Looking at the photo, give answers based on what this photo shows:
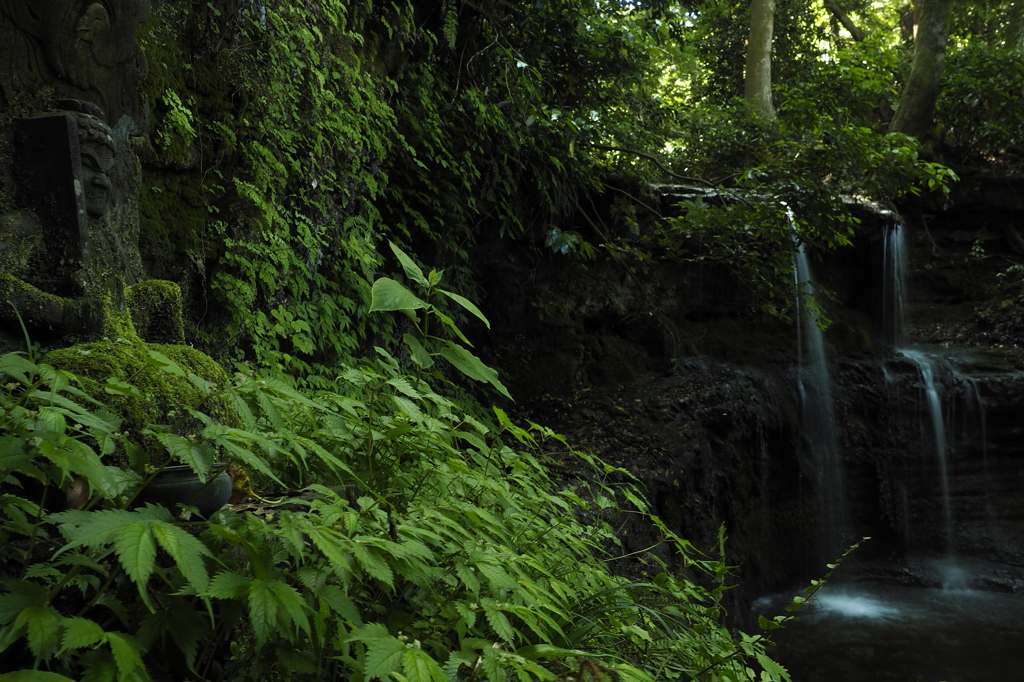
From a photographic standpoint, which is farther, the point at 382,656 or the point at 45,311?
the point at 45,311

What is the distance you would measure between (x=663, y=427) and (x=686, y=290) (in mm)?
2348

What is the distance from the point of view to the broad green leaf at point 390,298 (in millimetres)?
1604

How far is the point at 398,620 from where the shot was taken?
5.55 ft

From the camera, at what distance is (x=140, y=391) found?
187cm

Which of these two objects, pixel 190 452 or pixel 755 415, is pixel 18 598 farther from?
pixel 755 415

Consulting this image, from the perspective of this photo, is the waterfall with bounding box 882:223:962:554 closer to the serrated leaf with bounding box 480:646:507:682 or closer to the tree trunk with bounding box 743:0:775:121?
the tree trunk with bounding box 743:0:775:121

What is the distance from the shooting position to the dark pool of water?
572 cm

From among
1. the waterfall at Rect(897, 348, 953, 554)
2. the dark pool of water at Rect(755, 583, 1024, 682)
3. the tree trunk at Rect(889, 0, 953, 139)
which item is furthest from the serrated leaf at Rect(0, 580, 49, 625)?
the tree trunk at Rect(889, 0, 953, 139)

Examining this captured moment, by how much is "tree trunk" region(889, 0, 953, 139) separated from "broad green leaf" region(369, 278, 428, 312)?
498 inches

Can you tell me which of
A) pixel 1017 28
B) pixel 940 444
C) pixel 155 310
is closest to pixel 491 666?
pixel 155 310

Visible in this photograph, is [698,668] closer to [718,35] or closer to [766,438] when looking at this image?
[766,438]

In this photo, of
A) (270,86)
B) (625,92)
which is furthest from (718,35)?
(270,86)

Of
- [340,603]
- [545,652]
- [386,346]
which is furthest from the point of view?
[386,346]

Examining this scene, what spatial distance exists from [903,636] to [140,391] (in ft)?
22.6
